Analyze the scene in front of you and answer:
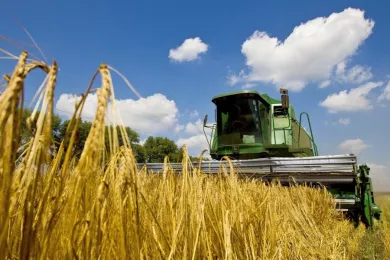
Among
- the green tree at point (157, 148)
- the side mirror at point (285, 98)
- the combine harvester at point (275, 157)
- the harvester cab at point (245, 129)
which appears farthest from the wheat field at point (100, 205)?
the green tree at point (157, 148)

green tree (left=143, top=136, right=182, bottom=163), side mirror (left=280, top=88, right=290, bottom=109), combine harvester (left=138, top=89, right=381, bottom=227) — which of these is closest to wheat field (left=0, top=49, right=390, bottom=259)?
combine harvester (left=138, top=89, right=381, bottom=227)

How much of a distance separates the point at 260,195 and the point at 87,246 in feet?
6.93

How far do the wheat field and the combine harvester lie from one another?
2258mm

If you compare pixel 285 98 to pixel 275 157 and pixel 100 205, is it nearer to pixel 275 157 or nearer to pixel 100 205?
pixel 275 157

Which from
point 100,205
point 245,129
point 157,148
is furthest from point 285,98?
point 157,148

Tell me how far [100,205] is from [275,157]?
6903mm

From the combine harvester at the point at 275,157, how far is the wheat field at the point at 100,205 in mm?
2258

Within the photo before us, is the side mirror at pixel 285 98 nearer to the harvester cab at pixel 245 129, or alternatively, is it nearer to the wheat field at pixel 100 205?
the harvester cab at pixel 245 129

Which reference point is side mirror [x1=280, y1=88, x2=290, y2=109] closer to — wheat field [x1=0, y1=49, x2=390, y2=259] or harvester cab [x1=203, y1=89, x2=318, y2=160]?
harvester cab [x1=203, y1=89, x2=318, y2=160]

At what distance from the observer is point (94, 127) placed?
57 centimetres

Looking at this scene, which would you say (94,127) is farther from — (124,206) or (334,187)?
(334,187)

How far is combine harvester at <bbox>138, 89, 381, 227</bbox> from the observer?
5609 millimetres

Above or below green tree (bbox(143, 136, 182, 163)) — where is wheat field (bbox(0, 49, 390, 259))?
below

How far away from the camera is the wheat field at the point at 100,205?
562 mm
